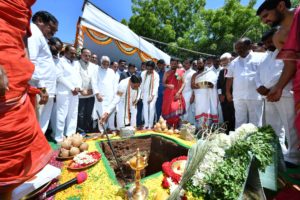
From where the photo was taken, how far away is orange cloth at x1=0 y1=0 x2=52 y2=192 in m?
1.21

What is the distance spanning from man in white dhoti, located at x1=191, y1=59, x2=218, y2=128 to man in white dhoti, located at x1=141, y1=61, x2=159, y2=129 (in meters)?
1.07

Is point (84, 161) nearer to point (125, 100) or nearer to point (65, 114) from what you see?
point (65, 114)

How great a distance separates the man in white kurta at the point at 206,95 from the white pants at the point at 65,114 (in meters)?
2.97

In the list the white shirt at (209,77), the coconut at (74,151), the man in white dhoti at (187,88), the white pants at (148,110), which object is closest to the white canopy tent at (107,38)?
the white pants at (148,110)

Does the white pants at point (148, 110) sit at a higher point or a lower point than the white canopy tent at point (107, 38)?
lower

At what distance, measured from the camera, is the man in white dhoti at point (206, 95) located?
485cm

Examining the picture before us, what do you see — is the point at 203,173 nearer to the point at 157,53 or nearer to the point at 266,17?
the point at 266,17

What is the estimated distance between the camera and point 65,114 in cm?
410

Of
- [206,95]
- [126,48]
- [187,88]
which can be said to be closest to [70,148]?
[206,95]

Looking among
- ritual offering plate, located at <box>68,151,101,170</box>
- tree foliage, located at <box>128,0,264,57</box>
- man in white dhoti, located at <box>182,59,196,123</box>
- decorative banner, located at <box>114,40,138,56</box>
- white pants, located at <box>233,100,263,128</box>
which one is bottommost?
ritual offering plate, located at <box>68,151,101,170</box>

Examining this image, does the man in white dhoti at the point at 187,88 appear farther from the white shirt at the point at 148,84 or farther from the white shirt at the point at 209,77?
the white shirt at the point at 148,84

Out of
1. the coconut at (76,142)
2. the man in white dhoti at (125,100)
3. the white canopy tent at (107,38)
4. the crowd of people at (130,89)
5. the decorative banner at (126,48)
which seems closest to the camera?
the crowd of people at (130,89)

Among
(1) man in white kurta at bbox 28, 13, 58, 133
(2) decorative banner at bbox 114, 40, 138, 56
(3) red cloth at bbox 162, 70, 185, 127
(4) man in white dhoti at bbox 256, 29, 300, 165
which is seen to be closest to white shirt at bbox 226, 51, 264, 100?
(4) man in white dhoti at bbox 256, 29, 300, 165

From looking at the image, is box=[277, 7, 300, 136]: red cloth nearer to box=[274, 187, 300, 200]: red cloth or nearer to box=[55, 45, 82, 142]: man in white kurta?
box=[274, 187, 300, 200]: red cloth
